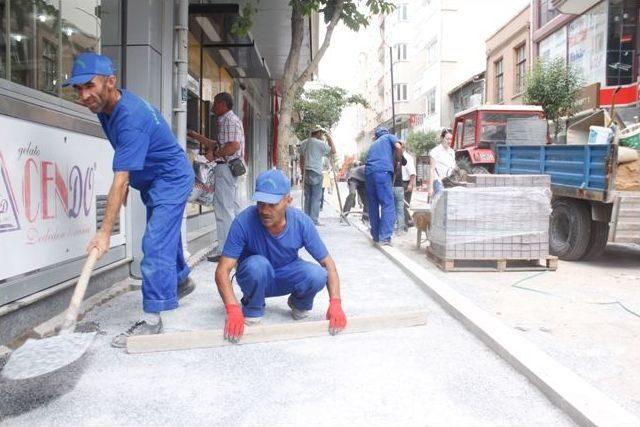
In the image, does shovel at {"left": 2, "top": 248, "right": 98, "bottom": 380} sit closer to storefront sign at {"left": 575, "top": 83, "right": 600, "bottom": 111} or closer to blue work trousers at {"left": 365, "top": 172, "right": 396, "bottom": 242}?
blue work trousers at {"left": 365, "top": 172, "right": 396, "bottom": 242}

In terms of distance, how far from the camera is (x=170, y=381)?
116 inches

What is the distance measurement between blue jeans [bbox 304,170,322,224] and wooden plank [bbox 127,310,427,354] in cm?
658

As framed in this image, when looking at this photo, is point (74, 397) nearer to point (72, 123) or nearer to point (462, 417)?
point (462, 417)

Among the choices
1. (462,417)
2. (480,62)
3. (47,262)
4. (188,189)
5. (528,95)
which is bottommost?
(462,417)

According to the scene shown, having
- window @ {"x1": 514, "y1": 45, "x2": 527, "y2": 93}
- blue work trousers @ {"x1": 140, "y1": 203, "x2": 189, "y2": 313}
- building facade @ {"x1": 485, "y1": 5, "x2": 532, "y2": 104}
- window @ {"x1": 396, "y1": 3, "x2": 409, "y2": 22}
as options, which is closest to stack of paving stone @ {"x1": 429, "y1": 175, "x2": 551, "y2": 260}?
blue work trousers @ {"x1": 140, "y1": 203, "x2": 189, "y2": 313}

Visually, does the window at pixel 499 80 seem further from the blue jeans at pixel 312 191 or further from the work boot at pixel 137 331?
the work boot at pixel 137 331

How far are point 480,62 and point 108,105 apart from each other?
34725mm

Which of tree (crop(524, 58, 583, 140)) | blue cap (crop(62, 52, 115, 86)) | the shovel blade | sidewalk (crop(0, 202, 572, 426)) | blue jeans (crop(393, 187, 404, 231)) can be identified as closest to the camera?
the shovel blade

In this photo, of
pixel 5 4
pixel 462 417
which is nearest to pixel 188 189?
pixel 5 4

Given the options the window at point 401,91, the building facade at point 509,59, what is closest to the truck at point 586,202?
the building facade at point 509,59

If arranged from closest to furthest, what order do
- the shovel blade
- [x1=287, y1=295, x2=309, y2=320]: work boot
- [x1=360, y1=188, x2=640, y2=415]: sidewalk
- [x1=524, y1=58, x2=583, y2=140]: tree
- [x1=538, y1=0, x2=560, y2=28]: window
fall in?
1. the shovel blade
2. [x1=360, y1=188, x2=640, y2=415]: sidewalk
3. [x1=287, y1=295, x2=309, y2=320]: work boot
4. [x1=524, y1=58, x2=583, y2=140]: tree
5. [x1=538, y1=0, x2=560, y2=28]: window

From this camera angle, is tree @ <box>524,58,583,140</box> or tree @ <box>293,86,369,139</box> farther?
tree @ <box>293,86,369,139</box>

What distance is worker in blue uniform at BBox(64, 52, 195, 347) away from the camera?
3.15m

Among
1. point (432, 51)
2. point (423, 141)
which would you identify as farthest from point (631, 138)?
point (432, 51)
